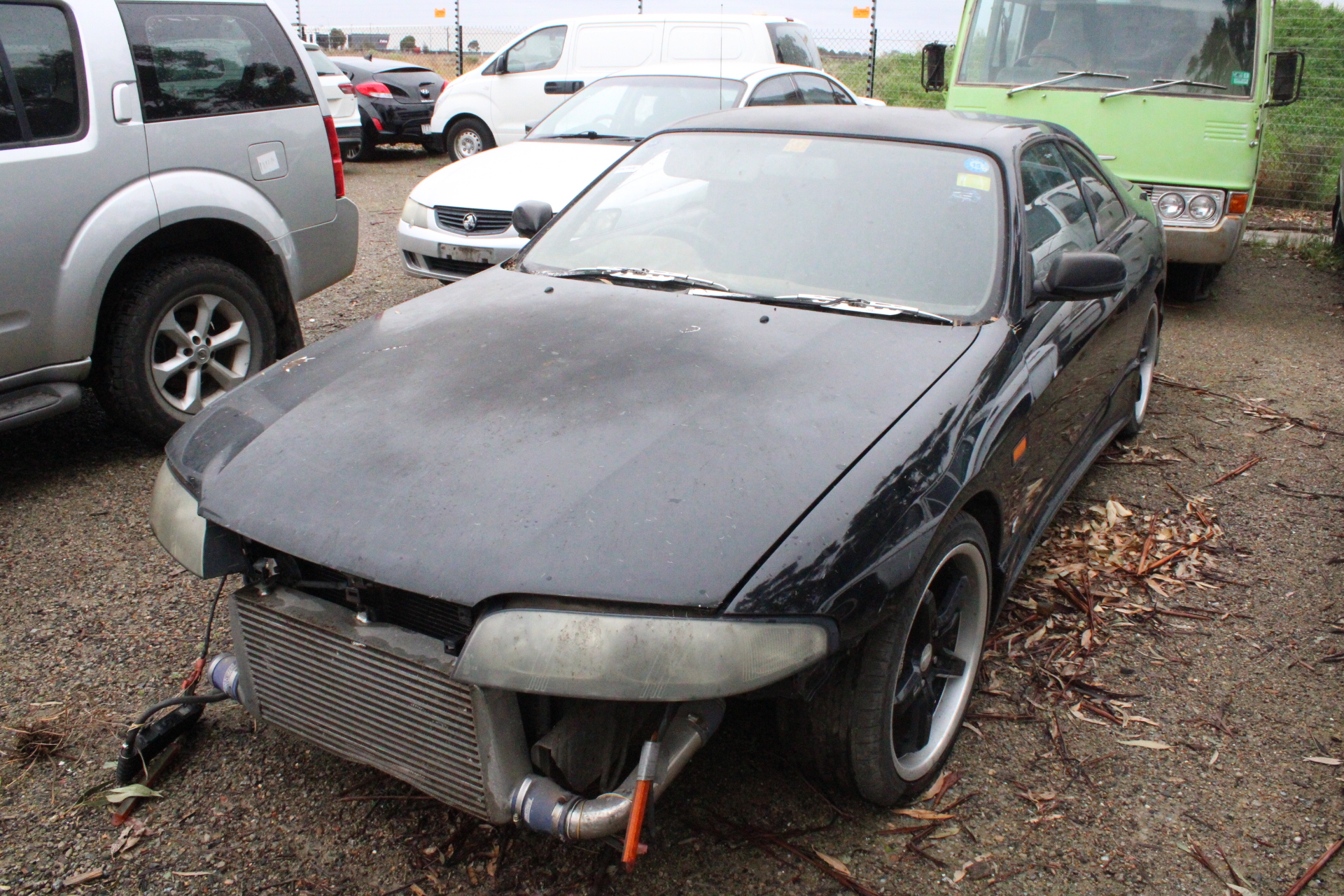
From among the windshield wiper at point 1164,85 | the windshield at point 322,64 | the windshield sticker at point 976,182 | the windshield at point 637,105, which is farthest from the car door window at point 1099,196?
the windshield at point 322,64

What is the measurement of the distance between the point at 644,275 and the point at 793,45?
8282 millimetres

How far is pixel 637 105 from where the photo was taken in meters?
7.48

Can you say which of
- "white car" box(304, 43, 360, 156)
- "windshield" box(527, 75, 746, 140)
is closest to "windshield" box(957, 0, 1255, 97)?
"windshield" box(527, 75, 746, 140)

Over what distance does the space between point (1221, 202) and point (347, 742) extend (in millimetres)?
6381

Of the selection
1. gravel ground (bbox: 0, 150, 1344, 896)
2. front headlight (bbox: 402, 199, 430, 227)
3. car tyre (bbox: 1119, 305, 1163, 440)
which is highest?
front headlight (bbox: 402, 199, 430, 227)

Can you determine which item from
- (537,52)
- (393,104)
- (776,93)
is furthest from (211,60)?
(393,104)

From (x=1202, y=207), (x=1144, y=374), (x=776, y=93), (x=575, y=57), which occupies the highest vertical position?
(x=575, y=57)

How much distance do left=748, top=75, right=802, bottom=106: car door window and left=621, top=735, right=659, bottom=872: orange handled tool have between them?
6479 mm

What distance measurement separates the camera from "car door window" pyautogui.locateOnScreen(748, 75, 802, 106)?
25.7 feet

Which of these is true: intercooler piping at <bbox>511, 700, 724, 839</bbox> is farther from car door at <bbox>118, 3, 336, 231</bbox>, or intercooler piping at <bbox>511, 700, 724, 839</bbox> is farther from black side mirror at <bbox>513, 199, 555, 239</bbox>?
car door at <bbox>118, 3, 336, 231</bbox>

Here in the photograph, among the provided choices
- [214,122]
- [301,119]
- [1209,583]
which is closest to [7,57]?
[214,122]

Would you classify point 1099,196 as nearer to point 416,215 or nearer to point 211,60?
point 211,60

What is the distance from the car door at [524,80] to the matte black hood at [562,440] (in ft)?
31.2

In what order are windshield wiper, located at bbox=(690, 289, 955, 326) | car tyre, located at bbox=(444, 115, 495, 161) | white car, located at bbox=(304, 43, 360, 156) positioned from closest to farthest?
windshield wiper, located at bbox=(690, 289, 955, 326) → white car, located at bbox=(304, 43, 360, 156) → car tyre, located at bbox=(444, 115, 495, 161)
